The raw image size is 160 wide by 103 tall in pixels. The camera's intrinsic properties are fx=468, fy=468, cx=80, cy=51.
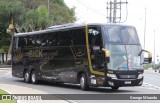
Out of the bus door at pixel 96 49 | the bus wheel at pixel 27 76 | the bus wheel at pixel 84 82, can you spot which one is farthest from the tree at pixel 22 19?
the bus door at pixel 96 49

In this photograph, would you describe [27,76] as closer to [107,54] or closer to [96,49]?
[96,49]

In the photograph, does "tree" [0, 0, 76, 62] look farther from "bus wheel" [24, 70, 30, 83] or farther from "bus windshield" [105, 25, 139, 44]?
"bus windshield" [105, 25, 139, 44]

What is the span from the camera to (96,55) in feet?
73.9

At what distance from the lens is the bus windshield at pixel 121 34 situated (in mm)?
22656

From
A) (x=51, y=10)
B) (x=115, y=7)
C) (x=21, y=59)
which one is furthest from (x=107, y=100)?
(x=51, y=10)

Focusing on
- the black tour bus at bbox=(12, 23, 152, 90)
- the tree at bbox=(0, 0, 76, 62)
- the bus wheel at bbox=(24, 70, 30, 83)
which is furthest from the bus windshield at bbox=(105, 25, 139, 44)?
the tree at bbox=(0, 0, 76, 62)

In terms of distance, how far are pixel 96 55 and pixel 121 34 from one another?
1731 mm

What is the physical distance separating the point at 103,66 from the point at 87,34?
2.01 m

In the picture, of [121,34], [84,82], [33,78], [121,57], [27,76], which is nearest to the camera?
[121,57]

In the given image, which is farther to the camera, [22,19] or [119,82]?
[22,19]

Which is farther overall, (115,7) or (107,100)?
(115,7)

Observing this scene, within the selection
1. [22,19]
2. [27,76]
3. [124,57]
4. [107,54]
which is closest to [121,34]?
[124,57]

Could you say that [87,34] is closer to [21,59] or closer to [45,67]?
[45,67]

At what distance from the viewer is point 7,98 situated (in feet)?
55.5
